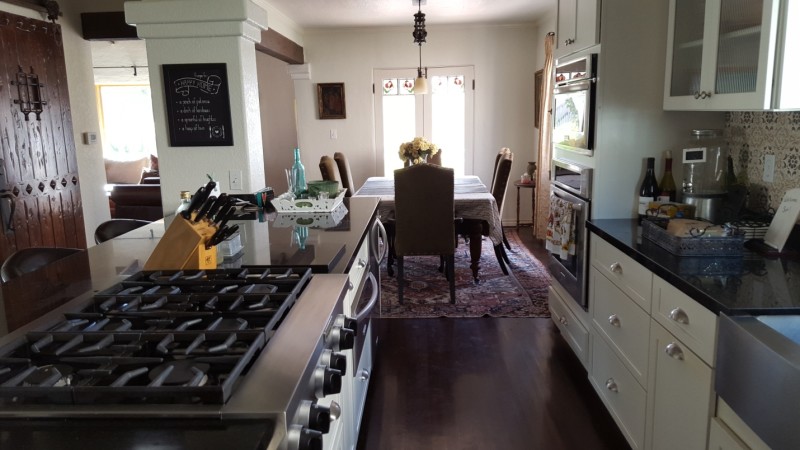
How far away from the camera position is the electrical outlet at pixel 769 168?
2158 millimetres

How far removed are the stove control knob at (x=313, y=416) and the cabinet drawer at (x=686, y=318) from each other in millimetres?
1084

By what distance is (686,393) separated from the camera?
1.65 metres

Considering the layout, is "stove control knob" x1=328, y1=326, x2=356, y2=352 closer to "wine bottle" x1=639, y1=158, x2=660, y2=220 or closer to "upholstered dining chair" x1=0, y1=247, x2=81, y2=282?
"upholstered dining chair" x1=0, y1=247, x2=81, y2=282

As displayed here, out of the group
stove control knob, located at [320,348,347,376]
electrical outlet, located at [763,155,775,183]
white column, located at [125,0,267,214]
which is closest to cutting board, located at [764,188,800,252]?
electrical outlet, located at [763,155,775,183]

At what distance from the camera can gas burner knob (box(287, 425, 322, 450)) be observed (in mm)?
838

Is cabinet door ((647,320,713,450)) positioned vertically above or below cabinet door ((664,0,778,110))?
below

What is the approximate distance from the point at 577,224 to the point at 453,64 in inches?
170

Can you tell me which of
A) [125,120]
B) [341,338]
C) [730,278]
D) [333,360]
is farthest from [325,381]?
[125,120]

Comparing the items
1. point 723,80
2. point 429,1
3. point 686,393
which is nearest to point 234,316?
point 686,393

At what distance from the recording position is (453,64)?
258 inches

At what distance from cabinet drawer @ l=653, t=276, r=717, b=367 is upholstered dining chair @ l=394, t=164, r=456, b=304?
2.14 m

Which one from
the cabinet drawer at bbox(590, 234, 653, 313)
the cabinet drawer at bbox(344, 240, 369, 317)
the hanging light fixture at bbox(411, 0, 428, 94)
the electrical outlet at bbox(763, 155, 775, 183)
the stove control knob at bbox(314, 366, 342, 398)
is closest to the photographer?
the stove control knob at bbox(314, 366, 342, 398)

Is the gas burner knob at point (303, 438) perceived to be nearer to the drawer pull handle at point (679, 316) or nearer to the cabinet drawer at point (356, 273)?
the cabinet drawer at point (356, 273)

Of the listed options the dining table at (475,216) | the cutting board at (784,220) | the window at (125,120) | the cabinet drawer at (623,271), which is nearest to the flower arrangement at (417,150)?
the dining table at (475,216)
